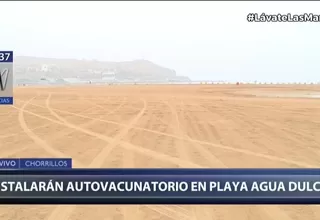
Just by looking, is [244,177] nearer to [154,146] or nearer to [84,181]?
[84,181]

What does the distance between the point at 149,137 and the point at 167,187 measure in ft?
7.40

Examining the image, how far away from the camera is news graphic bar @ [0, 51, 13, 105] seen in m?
2.48

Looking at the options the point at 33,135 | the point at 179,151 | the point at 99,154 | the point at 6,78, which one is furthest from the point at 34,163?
the point at 179,151

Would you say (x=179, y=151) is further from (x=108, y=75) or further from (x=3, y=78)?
(x=3, y=78)

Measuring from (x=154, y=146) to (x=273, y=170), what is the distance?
7.46 feet

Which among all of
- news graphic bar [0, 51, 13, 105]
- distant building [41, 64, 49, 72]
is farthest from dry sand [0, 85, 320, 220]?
distant building [41, 64, 49, 72]

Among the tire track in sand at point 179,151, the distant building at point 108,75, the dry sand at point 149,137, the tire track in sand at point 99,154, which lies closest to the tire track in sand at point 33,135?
the dry sand at point 149,137

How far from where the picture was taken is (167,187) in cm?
239

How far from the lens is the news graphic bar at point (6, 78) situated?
2477mm

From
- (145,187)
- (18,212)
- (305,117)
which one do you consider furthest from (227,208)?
(305,117)

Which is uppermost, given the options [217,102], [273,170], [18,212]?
[217,102]

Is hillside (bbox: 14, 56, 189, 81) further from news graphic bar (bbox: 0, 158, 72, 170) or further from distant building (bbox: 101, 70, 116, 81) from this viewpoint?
news graphic bar (bbox: 0, 158, 72, 170)

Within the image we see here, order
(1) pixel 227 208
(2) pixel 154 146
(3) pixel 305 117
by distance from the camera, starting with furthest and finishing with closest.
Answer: (3) pixel 305 117 → (2) pixel 154 146 → (1) pixel 227 208

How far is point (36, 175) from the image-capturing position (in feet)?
8.04
